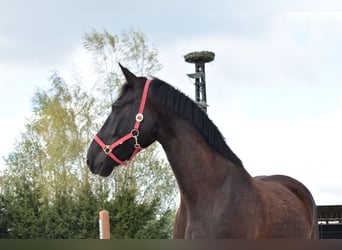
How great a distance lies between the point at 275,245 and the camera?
1775 mm

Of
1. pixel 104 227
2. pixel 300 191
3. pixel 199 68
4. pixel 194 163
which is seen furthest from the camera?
pixel 199 68

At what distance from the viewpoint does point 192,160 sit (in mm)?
3424

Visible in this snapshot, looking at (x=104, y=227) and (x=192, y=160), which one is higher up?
(x=192, y=160)

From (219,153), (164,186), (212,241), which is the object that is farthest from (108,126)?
(164,186)

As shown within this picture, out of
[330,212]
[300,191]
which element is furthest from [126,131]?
[330,212]

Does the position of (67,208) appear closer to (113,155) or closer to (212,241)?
(113,155)

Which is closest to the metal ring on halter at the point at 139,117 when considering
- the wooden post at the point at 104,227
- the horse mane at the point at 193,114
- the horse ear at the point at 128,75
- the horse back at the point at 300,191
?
the horse mane at the point at 193,114

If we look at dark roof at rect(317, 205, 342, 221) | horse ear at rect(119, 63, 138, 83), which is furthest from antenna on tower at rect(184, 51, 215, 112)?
horse ear at rect(119, 63, 138, 83)

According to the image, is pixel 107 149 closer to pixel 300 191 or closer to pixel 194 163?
pixel 194 163

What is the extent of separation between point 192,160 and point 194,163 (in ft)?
0.08

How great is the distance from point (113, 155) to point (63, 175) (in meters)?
11.2

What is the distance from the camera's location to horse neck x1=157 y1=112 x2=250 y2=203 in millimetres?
3373

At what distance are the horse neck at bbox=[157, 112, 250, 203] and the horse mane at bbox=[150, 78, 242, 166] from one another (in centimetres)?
3

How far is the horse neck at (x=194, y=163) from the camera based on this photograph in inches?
133
